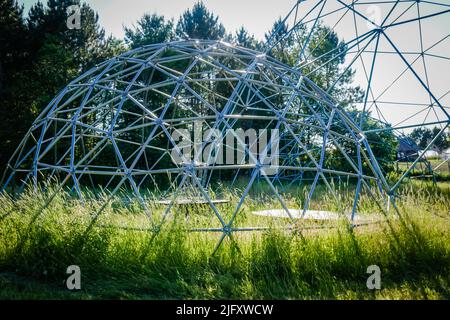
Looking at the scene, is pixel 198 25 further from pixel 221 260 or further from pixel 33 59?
pixel 221 260

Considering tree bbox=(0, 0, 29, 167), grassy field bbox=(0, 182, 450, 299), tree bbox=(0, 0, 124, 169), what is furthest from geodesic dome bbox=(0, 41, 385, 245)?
tree bbox=(0, 0, 29, 167)

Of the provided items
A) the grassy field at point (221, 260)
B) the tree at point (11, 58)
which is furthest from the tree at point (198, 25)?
the grassy field at point (221, 260)

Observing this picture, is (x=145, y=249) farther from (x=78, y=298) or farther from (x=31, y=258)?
(x=31, y=258)

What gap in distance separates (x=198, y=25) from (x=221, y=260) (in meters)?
33.5

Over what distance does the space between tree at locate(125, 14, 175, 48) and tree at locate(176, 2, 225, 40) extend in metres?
2.02

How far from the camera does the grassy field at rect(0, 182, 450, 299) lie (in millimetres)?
4754

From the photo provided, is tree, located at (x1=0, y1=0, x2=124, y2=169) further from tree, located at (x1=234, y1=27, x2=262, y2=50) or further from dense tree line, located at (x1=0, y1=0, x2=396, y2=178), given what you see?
A: tree, located at (x1=234, y1=27, x2=262, y2=50)

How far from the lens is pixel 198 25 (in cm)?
3462

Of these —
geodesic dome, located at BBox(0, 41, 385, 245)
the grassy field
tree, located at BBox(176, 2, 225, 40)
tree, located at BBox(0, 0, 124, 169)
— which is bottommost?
the grassy field

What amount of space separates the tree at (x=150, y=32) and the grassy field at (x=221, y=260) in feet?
90.1

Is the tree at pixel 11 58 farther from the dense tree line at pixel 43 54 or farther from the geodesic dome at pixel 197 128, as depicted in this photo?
the geodesic dome at pixel 197 128

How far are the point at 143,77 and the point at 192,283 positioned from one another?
25.9 meters

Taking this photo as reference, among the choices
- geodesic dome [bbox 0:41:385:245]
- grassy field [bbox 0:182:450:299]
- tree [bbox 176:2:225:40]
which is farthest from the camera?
tree [bbox 176:2:225:40]

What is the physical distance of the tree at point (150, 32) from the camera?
30589 mm
